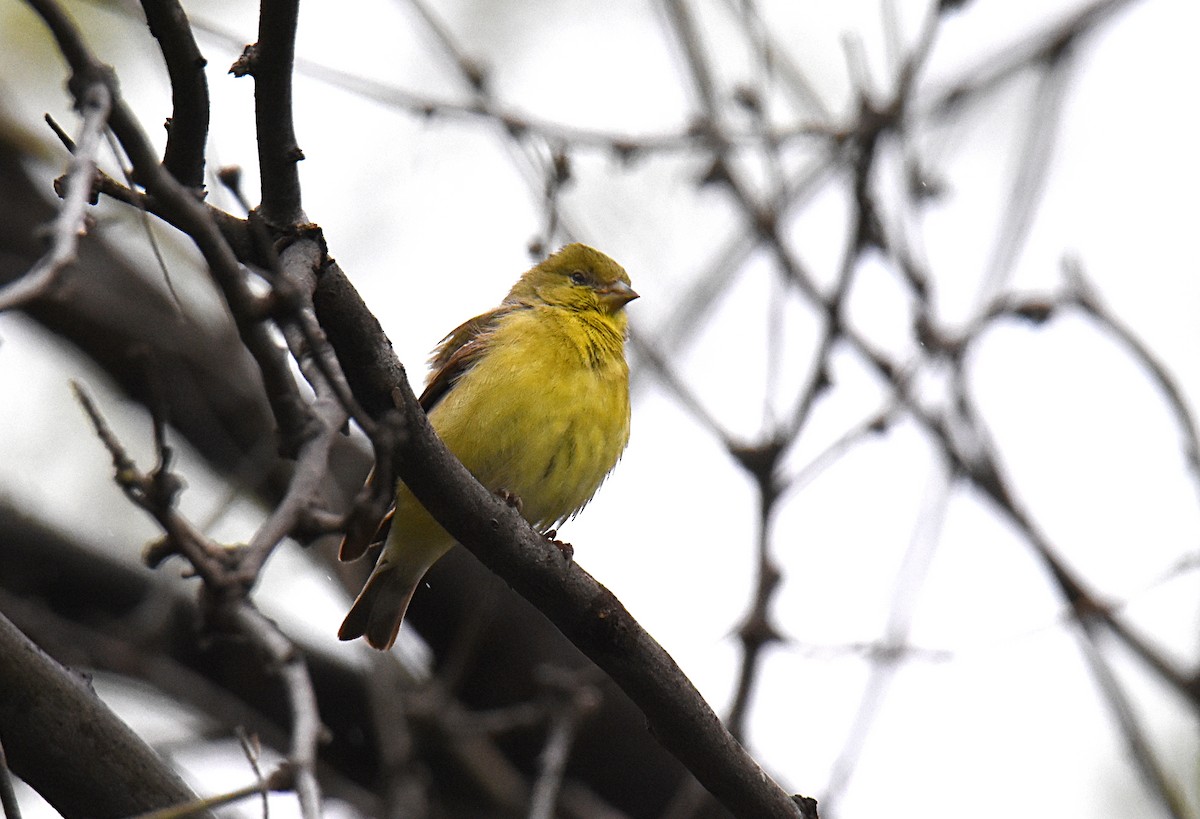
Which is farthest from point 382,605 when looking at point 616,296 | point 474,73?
point 474,73

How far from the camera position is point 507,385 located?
5.35 metres

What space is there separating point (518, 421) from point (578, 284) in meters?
1.35

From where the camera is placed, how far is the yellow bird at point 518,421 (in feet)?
17.5

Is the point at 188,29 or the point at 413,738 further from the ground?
the point at 413,738

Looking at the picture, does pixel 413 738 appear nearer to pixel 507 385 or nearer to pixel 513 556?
pixel 507 385

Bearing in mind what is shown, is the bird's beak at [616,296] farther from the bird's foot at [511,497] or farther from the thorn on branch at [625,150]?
Answer: the bird's foot at [511,497]

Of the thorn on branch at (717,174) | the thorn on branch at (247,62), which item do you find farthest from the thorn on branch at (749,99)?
the thorn on branch at (247,62)

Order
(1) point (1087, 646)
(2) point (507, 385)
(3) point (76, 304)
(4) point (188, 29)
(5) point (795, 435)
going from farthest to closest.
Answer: (3) point (76, 304) < (1) point (1087, 646) < (2) point (507, 385) < (5) point (795, 435) < (4) point (188, 29)

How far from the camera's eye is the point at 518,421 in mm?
5305

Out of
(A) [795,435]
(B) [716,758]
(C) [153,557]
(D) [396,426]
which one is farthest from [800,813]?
(C) [153,557]

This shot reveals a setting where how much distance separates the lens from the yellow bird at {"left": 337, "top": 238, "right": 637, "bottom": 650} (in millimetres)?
5332

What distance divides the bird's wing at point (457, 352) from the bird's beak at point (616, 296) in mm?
392

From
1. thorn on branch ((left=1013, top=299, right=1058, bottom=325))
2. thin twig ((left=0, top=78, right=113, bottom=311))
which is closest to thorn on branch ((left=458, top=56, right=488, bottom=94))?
thorn on branch ((left=1013, top=299, right=1058, bottom=325))

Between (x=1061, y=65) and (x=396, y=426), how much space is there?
528cm
